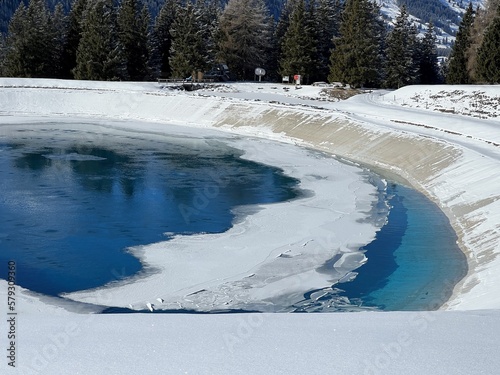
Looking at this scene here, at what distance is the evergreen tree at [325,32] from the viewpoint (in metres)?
72.6

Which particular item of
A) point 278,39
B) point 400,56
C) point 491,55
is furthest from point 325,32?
point 491,55

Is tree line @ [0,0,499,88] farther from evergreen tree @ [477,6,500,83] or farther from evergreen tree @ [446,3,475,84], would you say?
evergreen tree @ [477,6,500,83]

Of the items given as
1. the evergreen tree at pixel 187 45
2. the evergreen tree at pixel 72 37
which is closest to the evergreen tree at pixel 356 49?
the evergreen tree at pixel 187 45

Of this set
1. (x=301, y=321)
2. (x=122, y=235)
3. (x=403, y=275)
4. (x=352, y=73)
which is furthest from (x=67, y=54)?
(x=301, y=321)

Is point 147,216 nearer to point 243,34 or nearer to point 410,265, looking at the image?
point 410,265

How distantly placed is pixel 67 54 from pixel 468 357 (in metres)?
68.6

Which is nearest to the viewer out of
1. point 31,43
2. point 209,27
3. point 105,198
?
point 105,198

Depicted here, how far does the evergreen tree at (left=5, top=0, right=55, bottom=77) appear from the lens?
219ft

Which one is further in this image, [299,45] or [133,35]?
[133,35]

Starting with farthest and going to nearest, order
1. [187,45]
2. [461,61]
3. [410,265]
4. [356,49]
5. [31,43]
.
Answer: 1. [187,45]
2. [31,43]
3. [461,61]
4. [356,49]
5. [410,265]

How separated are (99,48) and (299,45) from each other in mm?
20684

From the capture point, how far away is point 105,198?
26672mm

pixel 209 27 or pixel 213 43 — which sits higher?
pixel 209 27

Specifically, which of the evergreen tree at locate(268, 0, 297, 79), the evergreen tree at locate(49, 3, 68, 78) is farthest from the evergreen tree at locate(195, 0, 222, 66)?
the evergreen tree at locate(49, 3, 68, 78)
